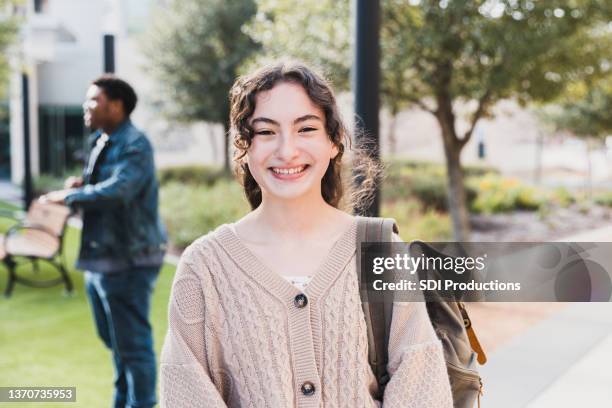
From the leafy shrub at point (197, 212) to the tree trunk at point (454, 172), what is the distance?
2832mm

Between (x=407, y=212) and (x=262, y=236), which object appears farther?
(x=407, y=212)

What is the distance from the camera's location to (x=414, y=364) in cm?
165

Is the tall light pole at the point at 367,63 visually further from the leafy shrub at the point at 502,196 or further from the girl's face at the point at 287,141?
the leafy shrub at the point at 502,196

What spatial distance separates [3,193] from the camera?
22.6m

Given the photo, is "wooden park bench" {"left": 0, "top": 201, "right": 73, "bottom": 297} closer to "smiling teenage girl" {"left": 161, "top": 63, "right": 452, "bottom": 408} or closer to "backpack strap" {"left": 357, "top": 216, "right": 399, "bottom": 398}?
"smiling teenage girl" {"left": 161, "top": 63, "right": 452, "bottom": 408}

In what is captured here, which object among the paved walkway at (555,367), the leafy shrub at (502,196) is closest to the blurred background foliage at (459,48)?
the paved walkway at (555,367)

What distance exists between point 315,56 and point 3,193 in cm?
1722

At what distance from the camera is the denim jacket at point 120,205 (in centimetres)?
376

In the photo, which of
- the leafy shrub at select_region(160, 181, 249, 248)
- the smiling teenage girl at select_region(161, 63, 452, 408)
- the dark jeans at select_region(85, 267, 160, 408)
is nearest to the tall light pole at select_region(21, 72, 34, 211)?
the leafy shrub at select_region(160, 181, 249, 248)

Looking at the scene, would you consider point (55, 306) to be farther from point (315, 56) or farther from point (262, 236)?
point (262, 236)

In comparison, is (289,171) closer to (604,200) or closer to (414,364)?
(414,364)

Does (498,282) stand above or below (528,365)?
above

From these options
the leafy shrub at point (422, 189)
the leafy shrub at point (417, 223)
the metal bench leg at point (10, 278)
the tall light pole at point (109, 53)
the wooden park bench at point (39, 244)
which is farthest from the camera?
the leafy shrub at point (422, 189)

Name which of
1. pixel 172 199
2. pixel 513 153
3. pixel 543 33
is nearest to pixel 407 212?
pixel 172 199
